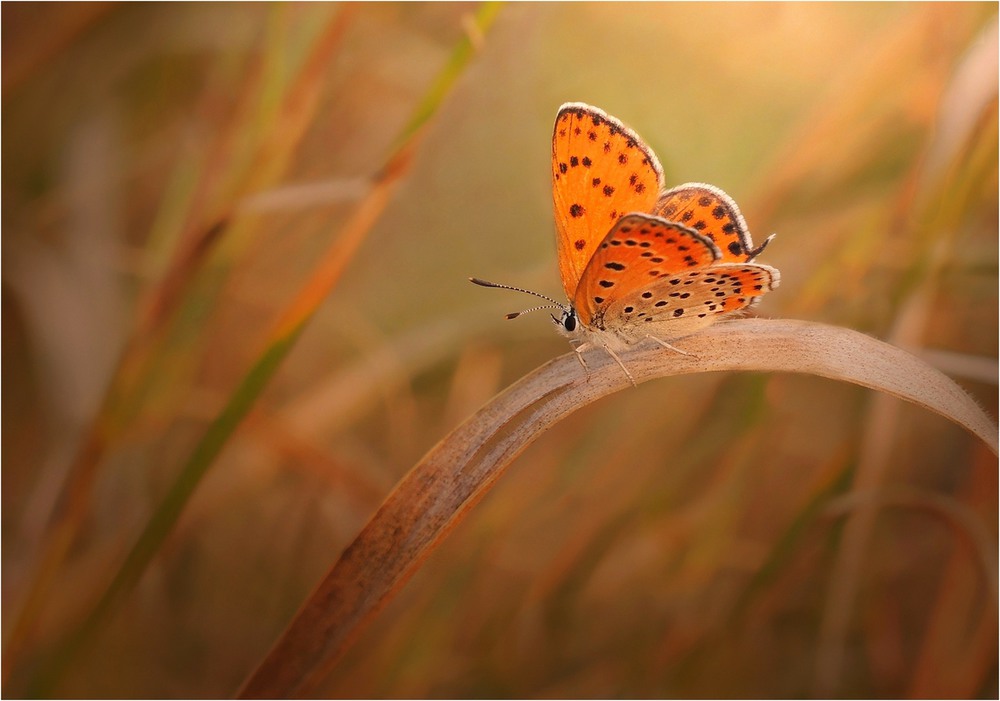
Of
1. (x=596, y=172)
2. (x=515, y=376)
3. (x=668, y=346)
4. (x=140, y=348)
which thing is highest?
(x=596, y=172)

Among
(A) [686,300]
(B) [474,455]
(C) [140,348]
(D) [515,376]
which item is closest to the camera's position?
(B) [474,455]

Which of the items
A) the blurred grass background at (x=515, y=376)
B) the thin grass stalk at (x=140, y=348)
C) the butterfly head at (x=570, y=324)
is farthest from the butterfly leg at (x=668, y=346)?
the thin grass stalk at (x=140, y=348)

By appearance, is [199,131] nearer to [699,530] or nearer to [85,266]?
[85,266]

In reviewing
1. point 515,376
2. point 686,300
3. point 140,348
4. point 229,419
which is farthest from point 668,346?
point 140,348

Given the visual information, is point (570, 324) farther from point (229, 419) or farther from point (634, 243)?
point (229, 419)

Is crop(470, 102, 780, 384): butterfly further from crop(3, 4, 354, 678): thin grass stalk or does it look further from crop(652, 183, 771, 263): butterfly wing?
crop(3, 4, 354, 678): thin grass stalk

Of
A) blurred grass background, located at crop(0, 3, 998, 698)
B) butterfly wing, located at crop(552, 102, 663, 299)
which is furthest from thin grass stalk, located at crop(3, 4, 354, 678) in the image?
butterfly wing, located at crop(552, 102, 663, 299)
